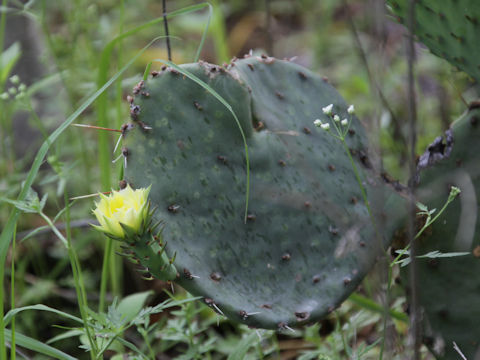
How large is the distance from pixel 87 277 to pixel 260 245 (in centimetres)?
96

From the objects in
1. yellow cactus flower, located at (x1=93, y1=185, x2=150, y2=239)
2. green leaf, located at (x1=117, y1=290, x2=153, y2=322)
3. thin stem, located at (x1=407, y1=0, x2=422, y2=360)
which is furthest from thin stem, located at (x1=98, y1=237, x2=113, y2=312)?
thin stem, located at (x1=407, y1=0, x2=422, y2=360)

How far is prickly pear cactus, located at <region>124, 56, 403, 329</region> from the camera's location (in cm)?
96

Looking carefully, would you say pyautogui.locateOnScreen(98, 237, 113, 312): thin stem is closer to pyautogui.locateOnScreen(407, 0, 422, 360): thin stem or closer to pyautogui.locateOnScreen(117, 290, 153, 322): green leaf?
pyautogui.locateOnScreen(117, 290, 153, 322): green leaf

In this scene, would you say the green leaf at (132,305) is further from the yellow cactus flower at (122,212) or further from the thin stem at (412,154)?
the thin stem at (412,154)

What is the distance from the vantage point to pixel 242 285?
3.27 ft

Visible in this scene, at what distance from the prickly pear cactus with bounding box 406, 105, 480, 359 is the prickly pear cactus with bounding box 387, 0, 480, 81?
11cm

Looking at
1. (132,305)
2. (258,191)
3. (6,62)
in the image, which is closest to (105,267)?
(132,305)

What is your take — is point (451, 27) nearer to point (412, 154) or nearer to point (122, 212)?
point (412, 154)

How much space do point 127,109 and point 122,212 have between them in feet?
5.07

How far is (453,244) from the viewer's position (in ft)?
3.73

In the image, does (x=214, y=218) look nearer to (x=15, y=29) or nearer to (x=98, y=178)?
(x=98, y=178)

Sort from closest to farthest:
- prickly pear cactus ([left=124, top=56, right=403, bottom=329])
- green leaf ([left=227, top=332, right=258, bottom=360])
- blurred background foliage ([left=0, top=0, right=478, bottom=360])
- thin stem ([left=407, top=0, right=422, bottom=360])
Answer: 1. thin stem ([left=407, top=0, right=422, bottom=360])
2. prickly pear cactus ([left=124, top=56, right=403, bottom=329])
3. green leaf ([left=227, top=332, right=258, bottom=360])
4. blurred background foliage ([left=0, top=0, right=478, bottom=360])

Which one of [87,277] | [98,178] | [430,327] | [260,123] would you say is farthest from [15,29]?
[430,327]

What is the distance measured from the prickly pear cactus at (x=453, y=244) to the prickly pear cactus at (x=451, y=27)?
0.35 ft
